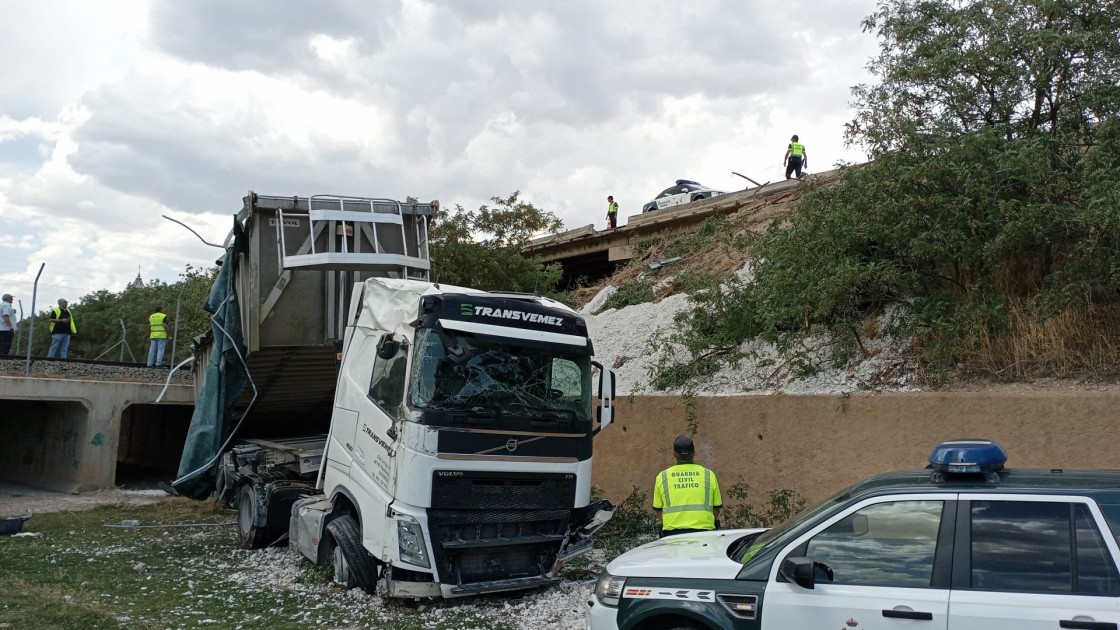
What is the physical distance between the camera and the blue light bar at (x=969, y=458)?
4184 millimetres

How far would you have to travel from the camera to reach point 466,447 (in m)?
7.11

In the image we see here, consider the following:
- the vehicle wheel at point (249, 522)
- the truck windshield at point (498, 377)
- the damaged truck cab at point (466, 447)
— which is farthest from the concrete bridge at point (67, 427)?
the truck windshield at point (498, 377)

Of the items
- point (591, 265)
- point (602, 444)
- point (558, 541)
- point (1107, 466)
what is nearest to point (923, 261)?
point (1107, 466)

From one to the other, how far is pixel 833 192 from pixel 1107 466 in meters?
4.79

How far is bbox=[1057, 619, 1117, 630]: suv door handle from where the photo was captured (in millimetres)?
3547

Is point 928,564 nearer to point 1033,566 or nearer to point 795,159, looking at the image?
point 1033,566

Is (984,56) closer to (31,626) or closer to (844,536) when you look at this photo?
(844,536)

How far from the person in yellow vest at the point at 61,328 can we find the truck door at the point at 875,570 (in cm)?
1857

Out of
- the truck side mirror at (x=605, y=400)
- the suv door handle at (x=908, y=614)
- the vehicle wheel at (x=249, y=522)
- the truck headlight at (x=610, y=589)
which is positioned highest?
the truck side mirror at (x=605, y=400)

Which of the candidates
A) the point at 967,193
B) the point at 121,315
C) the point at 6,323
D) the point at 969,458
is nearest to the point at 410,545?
the point at 969,458

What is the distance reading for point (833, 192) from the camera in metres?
10.6

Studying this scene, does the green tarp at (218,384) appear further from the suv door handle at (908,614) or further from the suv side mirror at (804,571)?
the suv door handle at (908,614)

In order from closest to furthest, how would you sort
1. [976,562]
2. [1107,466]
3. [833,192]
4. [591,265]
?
[976,562] < [1107,466] < [833,192] < [591,265]

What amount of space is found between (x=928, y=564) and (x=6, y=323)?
19.4 meters
